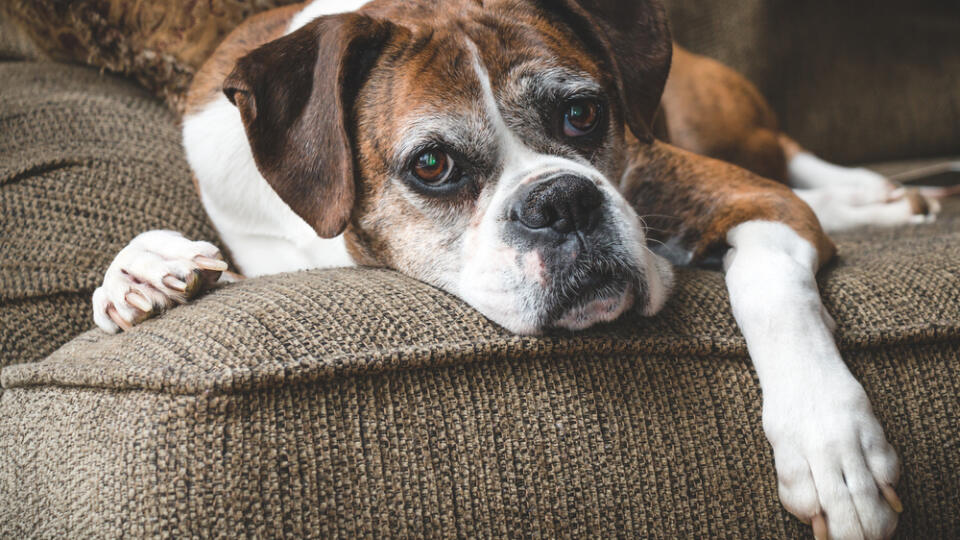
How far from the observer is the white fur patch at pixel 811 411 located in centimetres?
112

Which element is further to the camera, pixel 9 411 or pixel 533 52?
pixel 533 52

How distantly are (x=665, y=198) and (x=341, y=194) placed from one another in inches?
30.4

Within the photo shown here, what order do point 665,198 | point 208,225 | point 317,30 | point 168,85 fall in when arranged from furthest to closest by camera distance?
point 168,85, point 208,225, point 665,198, point 317,30

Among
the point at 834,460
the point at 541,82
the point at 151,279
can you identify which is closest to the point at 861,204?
the point at 541,82

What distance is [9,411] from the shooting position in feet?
4.37

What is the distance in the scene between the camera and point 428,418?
1158 mm

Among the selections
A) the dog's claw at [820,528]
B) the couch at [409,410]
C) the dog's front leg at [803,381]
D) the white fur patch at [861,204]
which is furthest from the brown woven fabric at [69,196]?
the white fur patch at [861,204]

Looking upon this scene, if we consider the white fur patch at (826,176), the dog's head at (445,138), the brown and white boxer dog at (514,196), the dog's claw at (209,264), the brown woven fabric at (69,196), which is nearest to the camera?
the brown and white boxer dog at (514,196)

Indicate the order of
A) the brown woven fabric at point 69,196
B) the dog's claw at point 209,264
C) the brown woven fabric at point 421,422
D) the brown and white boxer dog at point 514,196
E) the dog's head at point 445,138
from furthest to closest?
the brown woven fabric at point 69,196 → the dog's claw at point 209,264 → the dog's head at point 445,138 → the brown and white boxer dog at point 514,196 → the brown woven fabric at point 421,422

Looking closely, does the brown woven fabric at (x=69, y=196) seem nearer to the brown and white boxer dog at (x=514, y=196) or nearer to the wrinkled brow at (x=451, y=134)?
the brown and white boxer dog at (x=514, y=196)

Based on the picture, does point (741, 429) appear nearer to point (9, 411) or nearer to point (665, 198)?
point (665, 198)

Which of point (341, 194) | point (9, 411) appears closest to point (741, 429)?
point (341, 194)

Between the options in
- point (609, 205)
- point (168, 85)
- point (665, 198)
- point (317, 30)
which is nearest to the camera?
point (609, 205)

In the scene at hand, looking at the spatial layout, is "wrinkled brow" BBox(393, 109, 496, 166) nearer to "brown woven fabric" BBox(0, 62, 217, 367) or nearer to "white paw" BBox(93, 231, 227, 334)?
"white paw" BBox(93, 231, 227, 334)
